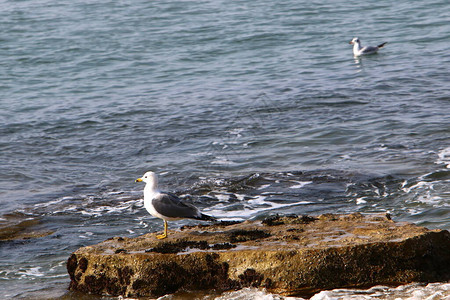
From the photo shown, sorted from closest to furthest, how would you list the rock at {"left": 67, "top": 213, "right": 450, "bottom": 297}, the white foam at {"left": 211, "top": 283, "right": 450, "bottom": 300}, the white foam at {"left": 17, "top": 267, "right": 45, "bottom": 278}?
the white foam at {"left": 211, "top": 283, "right": 450, "bottom": 300} < the rock at {"left": 67, "top": 213, "right": 450, "bottom": 297} < the white foam at {"left": 17, "top": 267, "right": 45, "bottom": 278}

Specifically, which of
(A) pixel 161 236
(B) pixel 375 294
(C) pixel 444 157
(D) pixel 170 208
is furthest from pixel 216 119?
(B) pixel 375 294

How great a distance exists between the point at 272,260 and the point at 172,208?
1519 mm

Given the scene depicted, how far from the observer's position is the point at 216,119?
1597cm

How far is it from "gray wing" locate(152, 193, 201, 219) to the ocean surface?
1243 millimetres

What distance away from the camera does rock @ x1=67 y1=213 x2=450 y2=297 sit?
6277 millimetres

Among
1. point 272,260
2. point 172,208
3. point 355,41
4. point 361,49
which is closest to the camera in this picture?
point 272,260

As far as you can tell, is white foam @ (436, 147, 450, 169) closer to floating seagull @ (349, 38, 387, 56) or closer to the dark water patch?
the dark water patch

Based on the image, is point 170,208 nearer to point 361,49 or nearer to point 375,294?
point 375,294

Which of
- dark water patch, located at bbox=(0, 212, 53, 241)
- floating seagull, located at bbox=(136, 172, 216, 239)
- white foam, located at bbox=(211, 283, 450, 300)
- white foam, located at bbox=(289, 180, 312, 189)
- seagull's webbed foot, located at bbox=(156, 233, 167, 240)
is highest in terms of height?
floating seagull, located at bbox=(136, 172, 216, 239)

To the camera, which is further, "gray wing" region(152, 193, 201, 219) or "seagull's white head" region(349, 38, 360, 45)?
"seagull's white head" region(349, 38, 360, 45)

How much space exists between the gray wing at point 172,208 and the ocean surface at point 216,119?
1243mm

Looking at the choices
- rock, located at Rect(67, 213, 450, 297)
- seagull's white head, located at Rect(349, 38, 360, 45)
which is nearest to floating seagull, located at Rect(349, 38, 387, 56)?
seagull's white head, located at Rect(349, 38, 360, 45)

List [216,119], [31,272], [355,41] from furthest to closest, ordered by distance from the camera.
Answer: [355,41] → [216,119] → [31,272]

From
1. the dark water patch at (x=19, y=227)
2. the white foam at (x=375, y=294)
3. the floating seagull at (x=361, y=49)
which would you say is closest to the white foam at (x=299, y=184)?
the dark water patch at (x=19, y=227)
